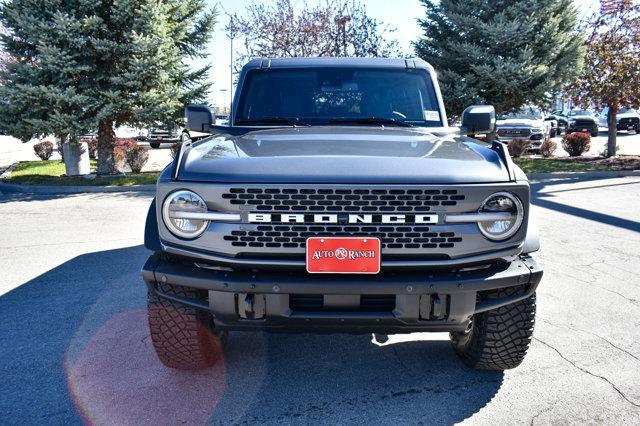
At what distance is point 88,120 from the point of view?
1266 cm

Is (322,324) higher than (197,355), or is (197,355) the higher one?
(322,324)

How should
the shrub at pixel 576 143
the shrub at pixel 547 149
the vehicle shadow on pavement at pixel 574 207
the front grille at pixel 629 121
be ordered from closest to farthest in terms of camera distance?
the vehicle shadow on pavement at pixel 574 207 → the shrub at pixel 576 143 → the shrub at pixel 547 149 → the front grille at pixel 629 121

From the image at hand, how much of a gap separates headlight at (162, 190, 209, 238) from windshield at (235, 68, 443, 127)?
4.95 feet

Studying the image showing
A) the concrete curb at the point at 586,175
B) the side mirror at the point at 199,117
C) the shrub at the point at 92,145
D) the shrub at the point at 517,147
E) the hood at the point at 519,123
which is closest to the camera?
the side mirror at the point at 199,117

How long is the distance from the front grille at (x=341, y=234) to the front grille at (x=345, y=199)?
0.27 feet

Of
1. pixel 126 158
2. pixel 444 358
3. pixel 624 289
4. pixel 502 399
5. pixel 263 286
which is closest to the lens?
pixel 263 286

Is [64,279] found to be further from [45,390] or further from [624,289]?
[624,289]

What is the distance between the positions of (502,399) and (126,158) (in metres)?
14.2

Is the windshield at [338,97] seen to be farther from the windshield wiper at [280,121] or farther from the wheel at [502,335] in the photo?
the wheel at [502,335]

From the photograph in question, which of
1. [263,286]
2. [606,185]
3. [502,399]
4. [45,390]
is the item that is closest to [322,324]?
[263,286]

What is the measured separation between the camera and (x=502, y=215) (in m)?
2.62

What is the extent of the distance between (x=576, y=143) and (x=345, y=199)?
17695 mm

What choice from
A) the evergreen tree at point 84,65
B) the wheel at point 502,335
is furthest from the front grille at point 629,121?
the wheel at point 502,335

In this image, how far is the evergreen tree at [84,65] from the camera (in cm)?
1199
